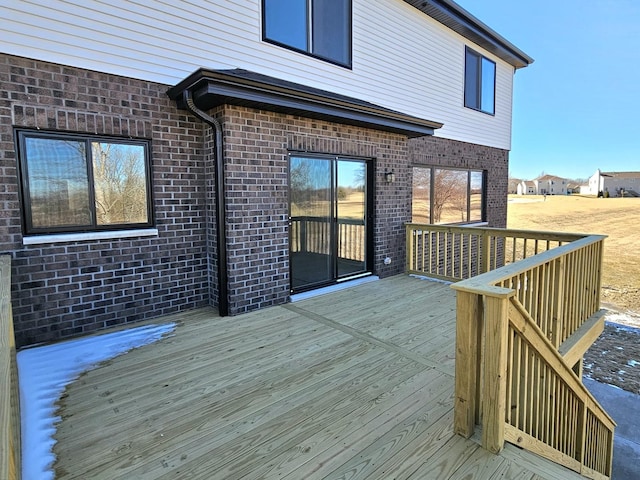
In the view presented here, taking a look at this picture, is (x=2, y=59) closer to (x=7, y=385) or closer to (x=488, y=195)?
(x=7, y=385)

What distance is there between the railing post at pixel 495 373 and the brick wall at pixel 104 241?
364 centimetres

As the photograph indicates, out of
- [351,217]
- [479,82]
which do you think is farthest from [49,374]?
[479,82]

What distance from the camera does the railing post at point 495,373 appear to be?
1.97m

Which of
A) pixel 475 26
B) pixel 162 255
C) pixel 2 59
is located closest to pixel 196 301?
pixel 162 255

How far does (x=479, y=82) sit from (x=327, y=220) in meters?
6.53

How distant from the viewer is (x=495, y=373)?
6.57ft

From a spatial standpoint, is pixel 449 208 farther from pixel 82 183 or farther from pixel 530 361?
pixel 82 183

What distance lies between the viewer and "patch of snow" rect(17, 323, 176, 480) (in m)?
2.01

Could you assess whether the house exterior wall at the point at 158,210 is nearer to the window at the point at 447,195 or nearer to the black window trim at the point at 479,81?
the window at the point at 447,195

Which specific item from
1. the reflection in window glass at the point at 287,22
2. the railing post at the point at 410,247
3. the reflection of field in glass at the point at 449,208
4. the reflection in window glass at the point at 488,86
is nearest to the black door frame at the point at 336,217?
the railing post at the point at 410,247

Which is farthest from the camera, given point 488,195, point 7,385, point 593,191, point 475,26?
point 593,191

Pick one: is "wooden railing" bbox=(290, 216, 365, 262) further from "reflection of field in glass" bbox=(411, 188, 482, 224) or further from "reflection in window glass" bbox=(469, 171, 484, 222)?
"reflection in window glass" bbox=(469, 171, 484, 222)

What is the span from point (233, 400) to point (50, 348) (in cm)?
218

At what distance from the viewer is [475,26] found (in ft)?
26.3
